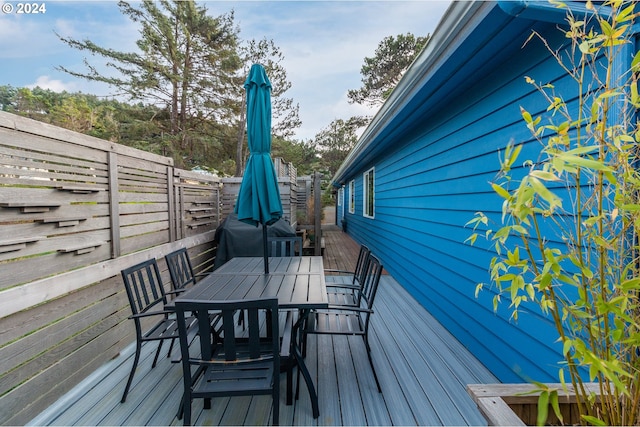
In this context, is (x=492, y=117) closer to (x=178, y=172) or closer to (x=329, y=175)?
(x=178, y=172)

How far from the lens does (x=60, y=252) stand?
2.01 metres

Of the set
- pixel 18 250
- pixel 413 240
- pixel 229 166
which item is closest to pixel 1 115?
pixel 18 250

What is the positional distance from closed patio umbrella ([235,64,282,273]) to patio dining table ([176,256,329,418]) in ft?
1.62

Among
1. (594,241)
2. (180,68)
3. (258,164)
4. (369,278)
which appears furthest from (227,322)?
(180,68)

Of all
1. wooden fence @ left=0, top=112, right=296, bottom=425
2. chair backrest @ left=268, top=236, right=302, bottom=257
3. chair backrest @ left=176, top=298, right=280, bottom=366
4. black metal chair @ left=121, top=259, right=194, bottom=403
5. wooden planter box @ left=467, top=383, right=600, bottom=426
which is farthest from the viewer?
chair backrest @ left=268, top=236, right=302, bottom=257

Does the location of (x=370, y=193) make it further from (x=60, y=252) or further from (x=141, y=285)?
(x=60, y=252)

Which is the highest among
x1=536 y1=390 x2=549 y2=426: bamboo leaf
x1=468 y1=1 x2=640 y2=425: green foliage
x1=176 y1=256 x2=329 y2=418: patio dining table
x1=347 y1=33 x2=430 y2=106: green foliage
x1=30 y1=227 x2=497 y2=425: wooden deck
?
x1=347 y1=33 x2=430 y2=106: green foliage

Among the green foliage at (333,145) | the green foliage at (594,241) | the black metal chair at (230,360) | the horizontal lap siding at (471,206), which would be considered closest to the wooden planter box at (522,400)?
the green foliage at (594,241)

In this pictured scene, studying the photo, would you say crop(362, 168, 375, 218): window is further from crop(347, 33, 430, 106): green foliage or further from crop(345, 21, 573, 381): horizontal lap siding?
crop(347, 33, 430, 106): green foliage

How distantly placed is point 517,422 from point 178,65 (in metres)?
12.4

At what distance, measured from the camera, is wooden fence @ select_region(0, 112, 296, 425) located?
5.52 ft

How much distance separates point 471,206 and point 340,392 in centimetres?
186

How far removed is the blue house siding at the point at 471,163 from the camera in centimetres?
185

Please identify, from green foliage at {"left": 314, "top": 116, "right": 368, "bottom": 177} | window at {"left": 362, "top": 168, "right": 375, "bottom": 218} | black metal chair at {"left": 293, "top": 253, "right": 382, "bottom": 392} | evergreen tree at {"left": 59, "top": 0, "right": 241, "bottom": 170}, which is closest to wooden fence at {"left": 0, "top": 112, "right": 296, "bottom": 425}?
black metal chair at {"left": 293, "top": 253, "right": 382, "bottom": 392}
